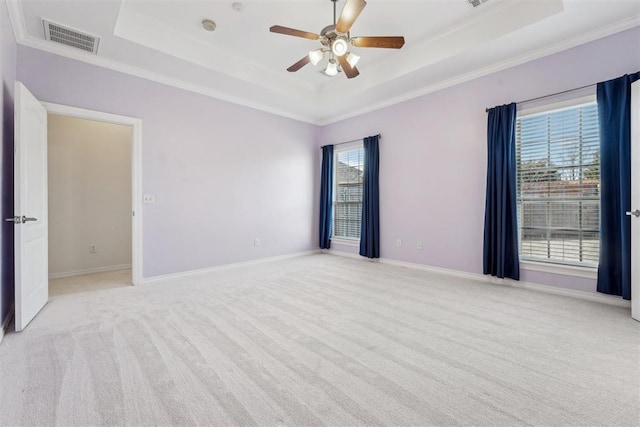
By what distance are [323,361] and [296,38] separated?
3.72 meters

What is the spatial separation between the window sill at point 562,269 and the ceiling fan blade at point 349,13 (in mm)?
3488

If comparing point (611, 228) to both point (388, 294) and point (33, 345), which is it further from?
point (33, 345)

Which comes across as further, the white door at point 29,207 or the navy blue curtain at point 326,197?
the navy blue curtain at point 326,197

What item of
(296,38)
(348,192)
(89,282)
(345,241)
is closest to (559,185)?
(348,192)

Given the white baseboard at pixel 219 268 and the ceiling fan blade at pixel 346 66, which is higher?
the ceiling fan blade at pixel 346 66

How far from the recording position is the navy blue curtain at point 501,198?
3.66m

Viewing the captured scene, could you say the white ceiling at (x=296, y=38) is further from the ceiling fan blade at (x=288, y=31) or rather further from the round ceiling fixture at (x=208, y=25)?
the ceiling fan blade at (x=288, y=31)

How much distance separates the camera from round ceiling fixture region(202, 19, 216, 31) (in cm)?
333

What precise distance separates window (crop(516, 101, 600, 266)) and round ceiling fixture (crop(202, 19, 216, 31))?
13.1 feet

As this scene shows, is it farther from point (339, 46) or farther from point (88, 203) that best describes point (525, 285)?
point (88, 203)

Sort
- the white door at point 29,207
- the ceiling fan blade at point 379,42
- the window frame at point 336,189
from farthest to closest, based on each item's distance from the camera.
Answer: the window frame at point 336,189
the ceiling fan blade at point 379,42
the white door at point 29,207

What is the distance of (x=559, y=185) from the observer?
3447mm

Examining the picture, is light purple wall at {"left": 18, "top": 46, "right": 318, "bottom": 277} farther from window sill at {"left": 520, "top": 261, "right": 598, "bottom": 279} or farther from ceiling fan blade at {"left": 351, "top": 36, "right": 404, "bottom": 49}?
window sill at {"left": 520, "top": 261, "right": 598, "bottom": 279}

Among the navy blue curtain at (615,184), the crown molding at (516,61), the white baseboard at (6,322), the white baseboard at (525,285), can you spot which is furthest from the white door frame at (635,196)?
the white baseboard at (6,322)
